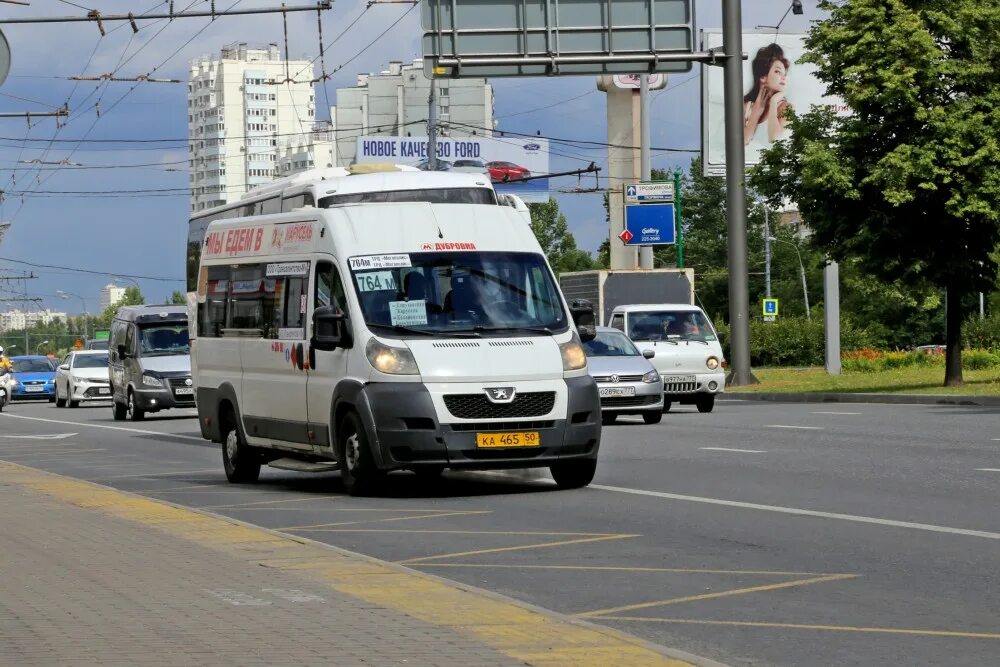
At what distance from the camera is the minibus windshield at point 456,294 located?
15.4 metres

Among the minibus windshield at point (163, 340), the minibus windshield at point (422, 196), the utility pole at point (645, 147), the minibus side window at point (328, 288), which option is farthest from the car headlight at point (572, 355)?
the utility pole at point (645, 147)

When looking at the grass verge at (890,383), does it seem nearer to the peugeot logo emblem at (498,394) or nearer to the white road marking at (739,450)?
the white road marking at (739,450)

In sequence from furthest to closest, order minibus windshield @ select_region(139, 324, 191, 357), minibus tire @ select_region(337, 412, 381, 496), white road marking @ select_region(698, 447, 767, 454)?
1. minibus windshield @ select_region(139, 324, 191, 357)
2. white road marking @ select_region(698, 447, 767, 454)
3. minibus tire @ select_region(337, 412, 381, 496)

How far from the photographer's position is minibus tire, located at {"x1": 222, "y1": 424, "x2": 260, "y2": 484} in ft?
59.3

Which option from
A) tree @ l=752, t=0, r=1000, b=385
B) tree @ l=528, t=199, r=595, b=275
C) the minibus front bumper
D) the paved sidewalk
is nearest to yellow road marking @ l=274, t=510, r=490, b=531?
the minibus front bumper

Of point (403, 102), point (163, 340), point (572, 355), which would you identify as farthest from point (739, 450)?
point (403, 102)

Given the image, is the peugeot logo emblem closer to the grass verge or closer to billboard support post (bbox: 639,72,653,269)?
the grass verge

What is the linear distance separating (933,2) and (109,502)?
25.2 meters

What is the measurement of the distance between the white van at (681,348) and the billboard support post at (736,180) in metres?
7.34

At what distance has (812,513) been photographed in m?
13.1

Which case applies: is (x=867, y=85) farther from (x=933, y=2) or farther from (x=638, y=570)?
(x=638, y=570)

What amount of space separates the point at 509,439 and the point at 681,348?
16.3m

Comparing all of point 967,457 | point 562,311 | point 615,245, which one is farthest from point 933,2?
point 615,245

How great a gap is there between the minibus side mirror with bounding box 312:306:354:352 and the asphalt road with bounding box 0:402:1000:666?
133 centimetres
